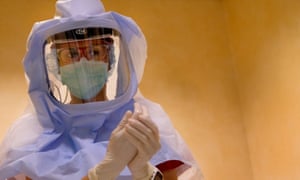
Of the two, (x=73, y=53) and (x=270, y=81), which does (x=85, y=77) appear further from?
(x=270, y=81)

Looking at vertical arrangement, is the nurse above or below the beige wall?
above

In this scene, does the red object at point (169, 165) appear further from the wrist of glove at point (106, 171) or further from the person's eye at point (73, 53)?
the person's eye at point (73, 53)

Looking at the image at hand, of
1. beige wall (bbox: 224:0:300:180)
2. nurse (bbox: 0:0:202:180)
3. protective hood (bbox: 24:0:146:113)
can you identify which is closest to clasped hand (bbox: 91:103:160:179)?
nurse (bbox: 0:0:202:180)

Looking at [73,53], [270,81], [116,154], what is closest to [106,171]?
[116,154]

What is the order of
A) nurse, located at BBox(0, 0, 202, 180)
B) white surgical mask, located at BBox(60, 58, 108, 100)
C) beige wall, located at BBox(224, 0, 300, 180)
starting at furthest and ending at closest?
beige wall, located at BBox(224, 0, 300, 180) → white surgical mask, located at BBox(60, 58, 108, 100) → nurse, located at BBox(0, 0, 202, 180)

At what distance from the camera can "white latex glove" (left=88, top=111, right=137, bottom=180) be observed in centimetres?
83

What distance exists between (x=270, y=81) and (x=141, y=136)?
3.13 feet

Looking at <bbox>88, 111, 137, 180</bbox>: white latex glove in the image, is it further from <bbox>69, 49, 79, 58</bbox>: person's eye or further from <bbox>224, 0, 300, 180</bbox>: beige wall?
<bbox>224, 0, 300, 180</bbox>: beige wall

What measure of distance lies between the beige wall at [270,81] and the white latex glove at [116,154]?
0.82 meters

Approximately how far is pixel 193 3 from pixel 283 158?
82 centimetres

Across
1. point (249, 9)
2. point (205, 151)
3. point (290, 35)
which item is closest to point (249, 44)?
point (249, 9)

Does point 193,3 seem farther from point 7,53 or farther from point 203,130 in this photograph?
point 7,53

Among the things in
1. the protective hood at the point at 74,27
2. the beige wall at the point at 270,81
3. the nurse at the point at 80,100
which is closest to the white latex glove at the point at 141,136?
the nurse at the point at 80,100

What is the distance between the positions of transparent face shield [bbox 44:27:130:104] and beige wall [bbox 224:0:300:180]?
63cm
